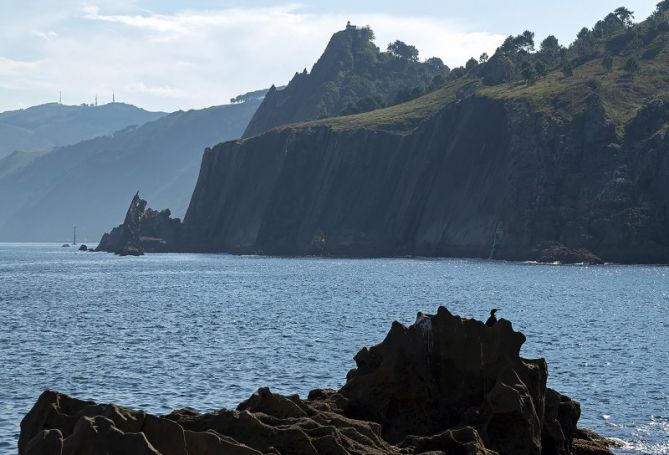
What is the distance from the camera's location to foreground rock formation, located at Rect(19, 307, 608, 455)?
27.4 m

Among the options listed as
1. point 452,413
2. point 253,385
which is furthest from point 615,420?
point 253,385

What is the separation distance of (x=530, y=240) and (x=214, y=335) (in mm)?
124576

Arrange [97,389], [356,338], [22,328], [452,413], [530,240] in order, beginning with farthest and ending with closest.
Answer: [530,240]
[22,328]
[356,338]
[97,389]
[452,413]

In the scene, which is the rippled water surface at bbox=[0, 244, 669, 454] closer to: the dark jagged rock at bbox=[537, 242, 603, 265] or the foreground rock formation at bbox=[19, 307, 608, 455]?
the foreground rock formation at bbox=[19, 307, 608, 455]

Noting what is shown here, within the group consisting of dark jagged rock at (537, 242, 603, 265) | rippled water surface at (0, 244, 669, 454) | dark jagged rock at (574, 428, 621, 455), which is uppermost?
dark jagged rock at (537, 242, 603, 265)

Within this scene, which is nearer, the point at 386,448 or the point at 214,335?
the point at 386,448

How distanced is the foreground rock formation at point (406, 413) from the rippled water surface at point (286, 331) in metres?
6.84

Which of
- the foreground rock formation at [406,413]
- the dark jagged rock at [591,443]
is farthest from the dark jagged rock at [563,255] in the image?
the foreground rock formation at [406,413]

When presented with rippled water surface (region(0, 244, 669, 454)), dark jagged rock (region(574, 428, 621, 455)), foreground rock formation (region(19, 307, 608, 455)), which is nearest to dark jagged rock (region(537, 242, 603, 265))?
rippled water surface (region(0, 244, 669, 454))

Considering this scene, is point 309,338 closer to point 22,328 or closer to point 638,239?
point 22,328

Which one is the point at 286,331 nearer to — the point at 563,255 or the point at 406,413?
the point at 406,413

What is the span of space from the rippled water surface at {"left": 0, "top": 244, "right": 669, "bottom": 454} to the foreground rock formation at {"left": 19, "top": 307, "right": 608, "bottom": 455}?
6835 millimetres

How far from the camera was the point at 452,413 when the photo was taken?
35719mm

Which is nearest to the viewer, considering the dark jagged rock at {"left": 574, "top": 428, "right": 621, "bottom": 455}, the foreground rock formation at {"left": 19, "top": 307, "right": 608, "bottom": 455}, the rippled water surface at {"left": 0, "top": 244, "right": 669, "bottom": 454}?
the foreground rock formation at {"left": 19, "top": 307, "right": 608, "bottom": 455}
